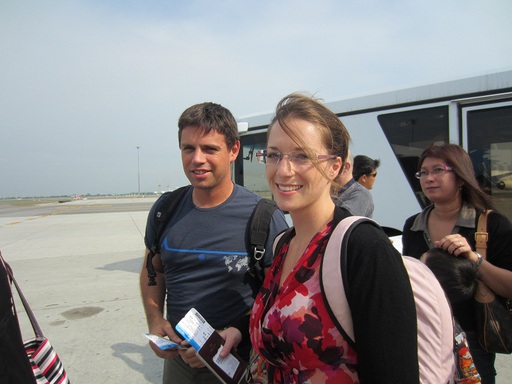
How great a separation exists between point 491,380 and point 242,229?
158 centimetres

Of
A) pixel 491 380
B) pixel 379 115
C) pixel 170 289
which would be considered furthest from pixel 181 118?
pixel 379 115

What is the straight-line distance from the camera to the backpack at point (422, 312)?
938 millimetres

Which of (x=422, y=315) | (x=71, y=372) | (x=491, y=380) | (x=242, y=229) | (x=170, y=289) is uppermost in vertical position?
(x=242, y=229)

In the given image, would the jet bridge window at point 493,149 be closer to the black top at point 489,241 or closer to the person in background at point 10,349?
the black top at point 489,241

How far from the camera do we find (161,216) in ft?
6.21

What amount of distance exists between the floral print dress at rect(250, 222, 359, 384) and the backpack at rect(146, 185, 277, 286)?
1.74ft

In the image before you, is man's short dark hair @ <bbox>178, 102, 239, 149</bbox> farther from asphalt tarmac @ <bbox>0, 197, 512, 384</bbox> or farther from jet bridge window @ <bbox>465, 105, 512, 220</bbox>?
jet bridge window @ <bbox>465, 105, 512, 220</bbox>

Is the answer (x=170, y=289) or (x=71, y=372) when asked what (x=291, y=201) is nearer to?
(x=170, y=289)

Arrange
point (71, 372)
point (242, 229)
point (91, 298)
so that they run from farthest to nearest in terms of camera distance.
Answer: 1. point (91, 298)
2. point (71, 372)
3. point (242, 229)

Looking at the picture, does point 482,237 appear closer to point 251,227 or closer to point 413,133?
point 251,227

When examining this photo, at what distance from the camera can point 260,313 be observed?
3.96 feet

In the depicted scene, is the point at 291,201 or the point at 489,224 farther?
the point at 489,224

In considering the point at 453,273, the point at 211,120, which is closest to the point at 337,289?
the point at 453,273

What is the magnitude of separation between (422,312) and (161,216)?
4.56 feet
